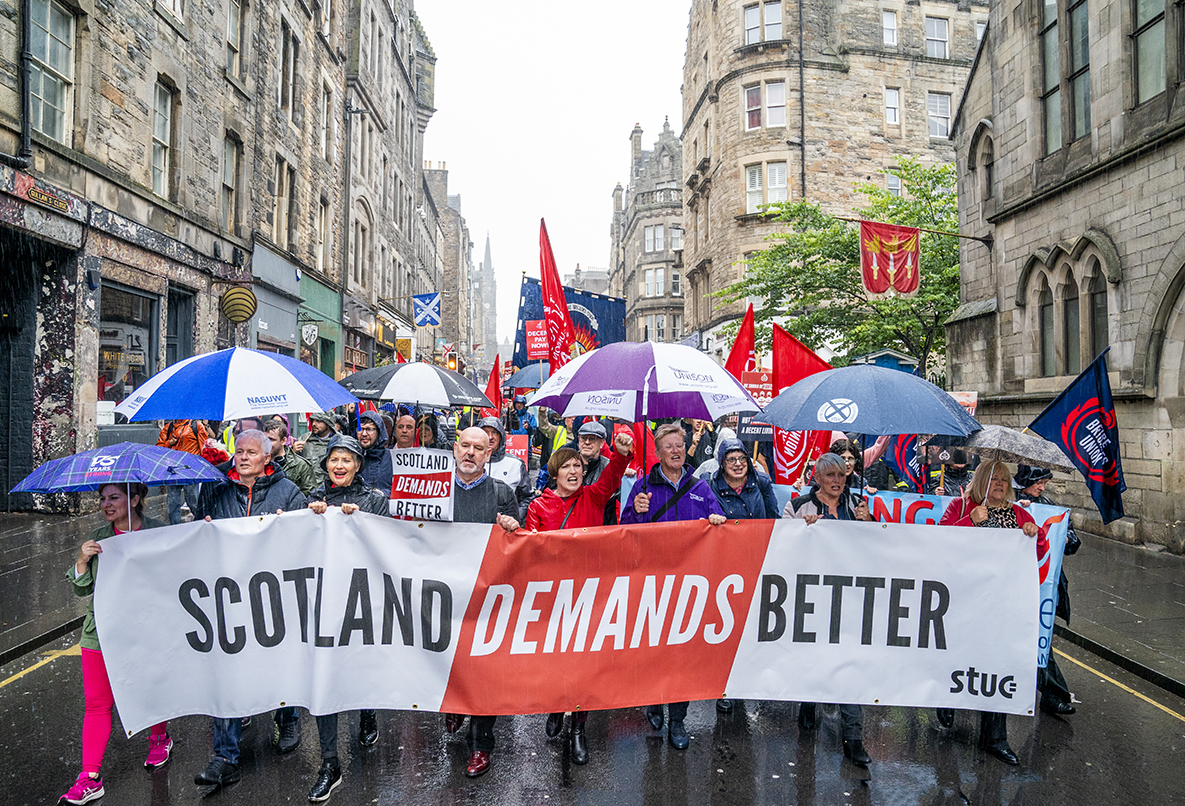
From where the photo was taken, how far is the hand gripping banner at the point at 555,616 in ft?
14.1

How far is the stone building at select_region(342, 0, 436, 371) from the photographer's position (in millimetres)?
29031

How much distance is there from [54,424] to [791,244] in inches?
737

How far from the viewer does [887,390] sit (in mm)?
5516

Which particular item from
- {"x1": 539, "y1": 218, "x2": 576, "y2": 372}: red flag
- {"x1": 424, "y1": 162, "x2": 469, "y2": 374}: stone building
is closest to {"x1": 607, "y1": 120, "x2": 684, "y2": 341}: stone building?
{"x1": 424, "y1": 162, "x2": 469, "y2": 374}: stone building

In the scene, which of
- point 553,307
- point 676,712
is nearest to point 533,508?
point 676,712

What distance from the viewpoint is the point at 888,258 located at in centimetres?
1573

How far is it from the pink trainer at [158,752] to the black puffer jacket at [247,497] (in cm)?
132

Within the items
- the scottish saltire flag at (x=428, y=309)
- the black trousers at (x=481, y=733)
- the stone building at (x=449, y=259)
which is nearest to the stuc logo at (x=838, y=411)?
the black trousers at (x=481, y=733)

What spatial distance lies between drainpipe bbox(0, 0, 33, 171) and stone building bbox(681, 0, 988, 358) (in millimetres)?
23817

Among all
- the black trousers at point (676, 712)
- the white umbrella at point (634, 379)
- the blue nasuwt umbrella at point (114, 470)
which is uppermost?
the white umbrella at point (634, 379)

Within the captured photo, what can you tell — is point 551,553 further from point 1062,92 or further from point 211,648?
point 1062,92

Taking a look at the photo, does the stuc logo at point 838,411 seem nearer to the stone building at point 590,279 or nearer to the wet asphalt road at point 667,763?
the wet asphalt road at point 667,763

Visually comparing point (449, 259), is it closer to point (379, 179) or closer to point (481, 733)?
point (379, 179)

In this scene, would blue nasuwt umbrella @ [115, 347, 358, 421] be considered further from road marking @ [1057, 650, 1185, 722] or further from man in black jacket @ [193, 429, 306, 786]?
road marking @ [1057, 650, 1185, 722]
